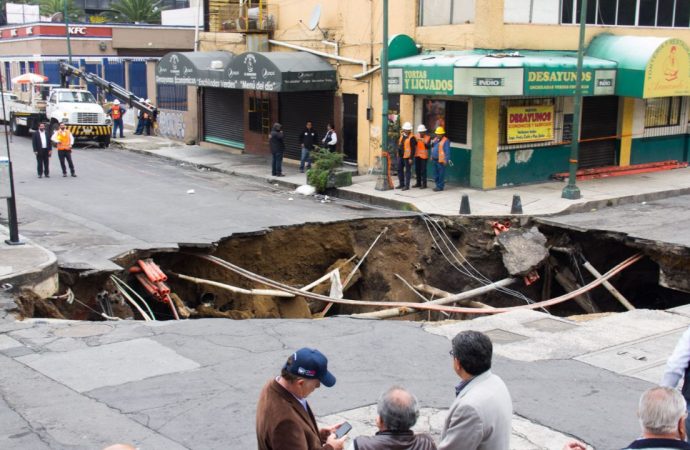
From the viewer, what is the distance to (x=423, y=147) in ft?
68.4

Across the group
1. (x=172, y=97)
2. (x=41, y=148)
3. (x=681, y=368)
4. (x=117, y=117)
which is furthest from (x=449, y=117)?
(x=172, y=97)

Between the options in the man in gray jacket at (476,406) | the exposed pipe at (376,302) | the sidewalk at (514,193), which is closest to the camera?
the man in gray jacket at (476,406)

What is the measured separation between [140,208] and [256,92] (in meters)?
12.1

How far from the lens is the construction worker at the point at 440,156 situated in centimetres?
2039

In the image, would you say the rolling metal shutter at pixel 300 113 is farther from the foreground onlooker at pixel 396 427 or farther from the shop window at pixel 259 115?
the foreground onlooker at pixel 396 427

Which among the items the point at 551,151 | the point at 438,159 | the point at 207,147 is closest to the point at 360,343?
the point at 438,159

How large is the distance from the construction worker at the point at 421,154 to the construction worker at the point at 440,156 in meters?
0.20

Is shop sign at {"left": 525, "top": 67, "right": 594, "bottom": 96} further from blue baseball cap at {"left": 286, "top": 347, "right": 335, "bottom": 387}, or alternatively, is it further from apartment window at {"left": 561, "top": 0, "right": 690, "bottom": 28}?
blue baseball cap at {"left": 286, "top": 347, "right": 335, "bottom": 387}

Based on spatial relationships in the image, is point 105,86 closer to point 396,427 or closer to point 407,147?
point 407,147

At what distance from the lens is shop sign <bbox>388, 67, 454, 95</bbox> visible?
1978cm

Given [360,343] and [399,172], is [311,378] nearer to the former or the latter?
[360,343]

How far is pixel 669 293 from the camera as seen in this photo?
1683 cm

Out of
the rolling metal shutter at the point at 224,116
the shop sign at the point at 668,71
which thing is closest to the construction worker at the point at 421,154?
the shop sign at the point at 668,71

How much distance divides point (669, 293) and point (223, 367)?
1136 cm
